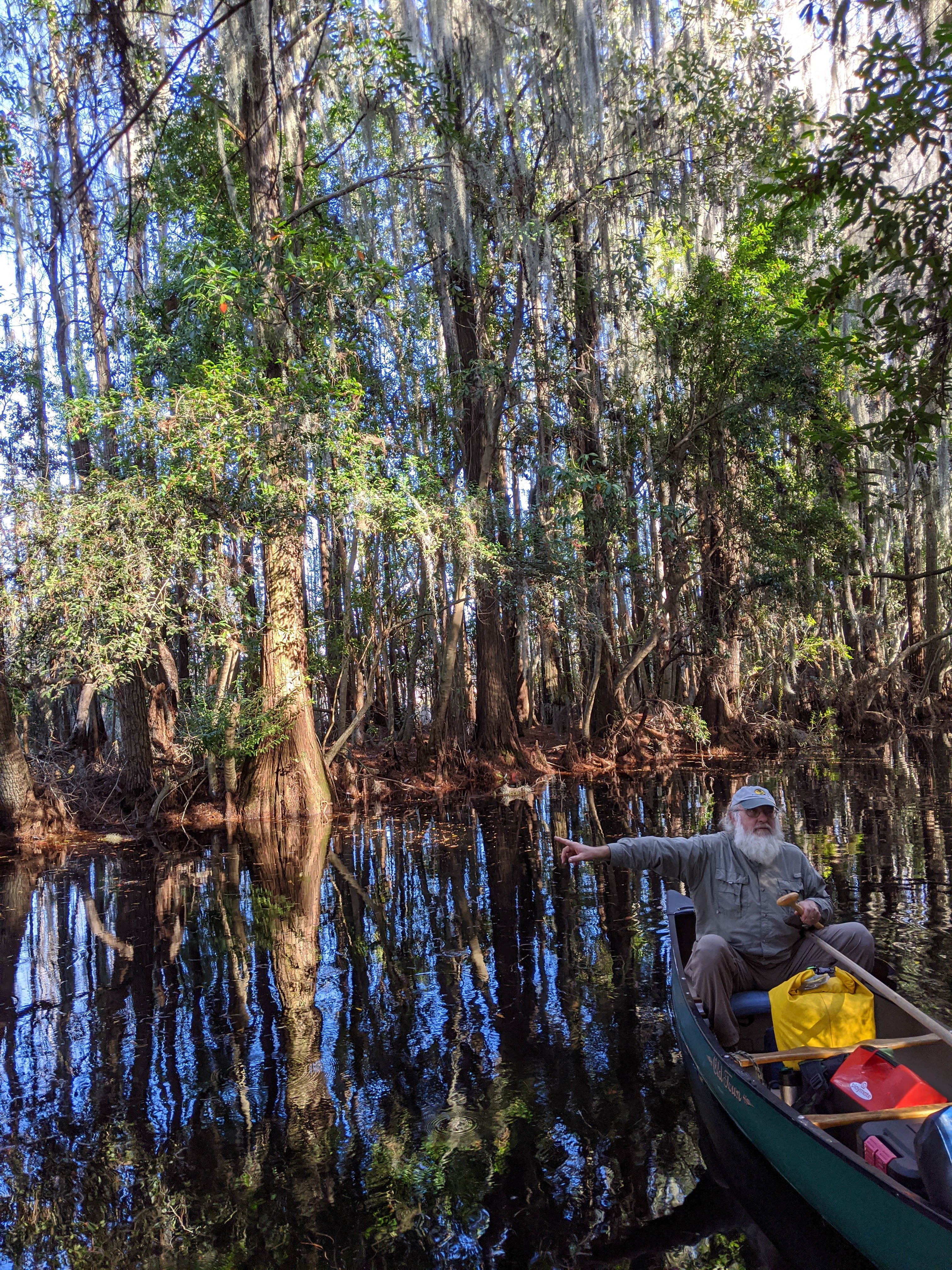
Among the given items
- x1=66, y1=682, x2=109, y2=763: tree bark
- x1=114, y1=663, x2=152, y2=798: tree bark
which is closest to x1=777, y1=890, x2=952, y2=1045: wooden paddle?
x1=114, y1=663, x2=152, y2=798: tree bark

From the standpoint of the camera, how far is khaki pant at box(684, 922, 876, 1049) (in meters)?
4.76

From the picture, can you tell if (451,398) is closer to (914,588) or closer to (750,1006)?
(750,1006)

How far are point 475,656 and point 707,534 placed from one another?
511 cm

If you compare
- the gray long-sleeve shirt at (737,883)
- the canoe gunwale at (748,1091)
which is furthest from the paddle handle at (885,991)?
the canoe gunwale at (748,1091)

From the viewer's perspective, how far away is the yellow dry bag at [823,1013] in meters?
4.42

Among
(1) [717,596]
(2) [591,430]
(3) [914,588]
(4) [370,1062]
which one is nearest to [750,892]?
(4) [370,1062]

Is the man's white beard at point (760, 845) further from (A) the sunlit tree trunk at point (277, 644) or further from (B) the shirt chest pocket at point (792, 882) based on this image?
(A) the sunlit tree trunk at point (277, 644)

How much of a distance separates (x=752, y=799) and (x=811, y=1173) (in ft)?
6.20

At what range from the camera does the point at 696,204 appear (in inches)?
662

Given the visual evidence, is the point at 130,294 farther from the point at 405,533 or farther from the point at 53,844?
the point at 53,844

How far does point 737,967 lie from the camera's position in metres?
5.00

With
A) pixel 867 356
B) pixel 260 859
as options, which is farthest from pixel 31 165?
pixel 867 356

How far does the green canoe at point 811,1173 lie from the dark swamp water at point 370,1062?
5.2 inches

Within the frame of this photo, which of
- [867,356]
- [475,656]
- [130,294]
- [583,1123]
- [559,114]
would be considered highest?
[559,114]
